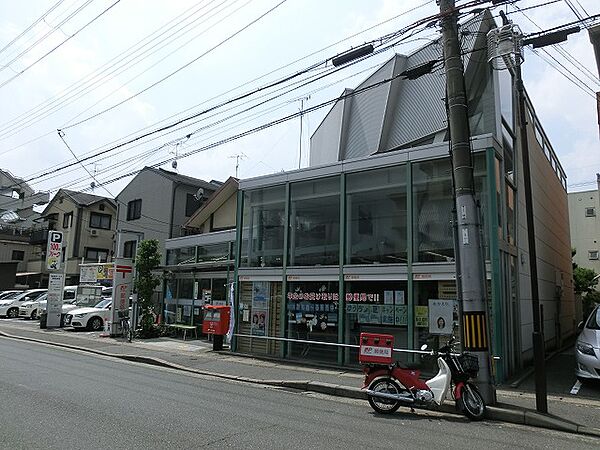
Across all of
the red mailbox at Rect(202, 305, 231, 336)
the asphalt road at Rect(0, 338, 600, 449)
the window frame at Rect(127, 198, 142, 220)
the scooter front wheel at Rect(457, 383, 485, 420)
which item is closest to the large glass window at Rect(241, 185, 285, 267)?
the red mailbox at Rect(202, 305, 231, 336)

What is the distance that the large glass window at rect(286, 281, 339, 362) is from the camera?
13.0 meters

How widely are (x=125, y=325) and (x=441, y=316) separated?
43.0 ft

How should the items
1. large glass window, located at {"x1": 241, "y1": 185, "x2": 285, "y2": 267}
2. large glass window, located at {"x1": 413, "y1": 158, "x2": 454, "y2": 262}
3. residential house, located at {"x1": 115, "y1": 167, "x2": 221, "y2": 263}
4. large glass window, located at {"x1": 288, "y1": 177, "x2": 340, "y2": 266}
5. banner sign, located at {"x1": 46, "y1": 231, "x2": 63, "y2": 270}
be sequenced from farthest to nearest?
residential house, located at {"x1": 115, "y1": 167, "x2": 221, "y2": 263}, banner sign, located at {"x1": 46, "y1": 231, "x2": 63, "y2": 270}, large glass window, located at {"x1": 241, "y1": 185, "x2": 285, "y2": 267}, large glass window, located at {"x1": 288, "y1": 177, "x2": 340, "y2": 266}, large glass window, located at {"x1": 413, "y1": 158, "x2": 454, "y2": 262}

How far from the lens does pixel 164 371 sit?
1209 centimetres

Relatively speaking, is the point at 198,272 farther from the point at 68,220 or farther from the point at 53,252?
the point at 68,220

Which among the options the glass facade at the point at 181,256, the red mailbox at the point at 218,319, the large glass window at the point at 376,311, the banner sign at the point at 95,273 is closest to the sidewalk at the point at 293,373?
the red mailbox at the point at 218,319

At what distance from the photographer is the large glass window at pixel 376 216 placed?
12359mm

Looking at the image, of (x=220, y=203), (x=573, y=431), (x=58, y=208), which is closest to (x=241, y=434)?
(x=573, y=431)

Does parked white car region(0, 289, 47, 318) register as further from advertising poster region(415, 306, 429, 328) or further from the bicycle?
advertising poster region(415, 306, 429, 328)

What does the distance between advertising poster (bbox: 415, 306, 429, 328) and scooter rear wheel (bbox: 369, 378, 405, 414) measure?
12.0 ft

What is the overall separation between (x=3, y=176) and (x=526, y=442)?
192 ft

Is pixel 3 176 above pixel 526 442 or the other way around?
above

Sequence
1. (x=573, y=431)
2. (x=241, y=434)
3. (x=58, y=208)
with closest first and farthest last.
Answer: (x=241, y=434) → (x=573, y=431) → (x=58, y=208)

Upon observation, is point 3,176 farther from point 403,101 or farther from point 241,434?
point 241,434
